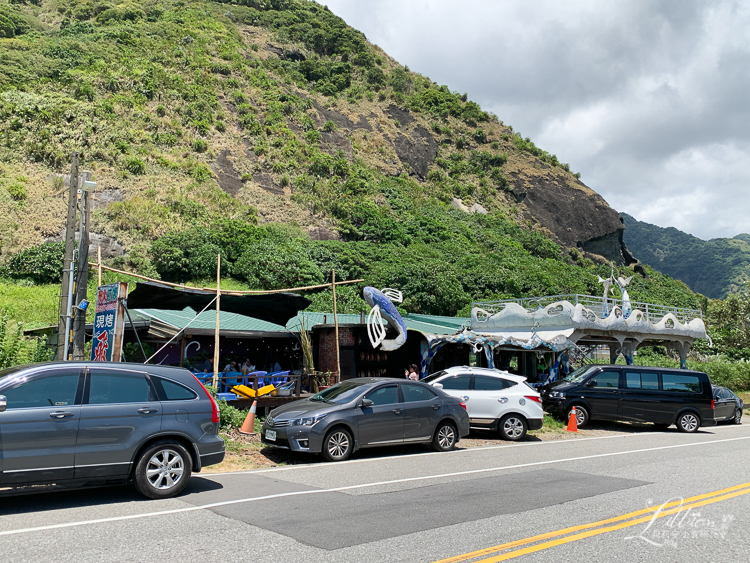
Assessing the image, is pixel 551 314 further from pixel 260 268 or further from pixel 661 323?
pixel 260 268

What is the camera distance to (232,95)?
63906mm

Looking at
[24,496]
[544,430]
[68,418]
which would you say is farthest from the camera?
[544,430]

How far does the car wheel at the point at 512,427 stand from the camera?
→ 1400cm

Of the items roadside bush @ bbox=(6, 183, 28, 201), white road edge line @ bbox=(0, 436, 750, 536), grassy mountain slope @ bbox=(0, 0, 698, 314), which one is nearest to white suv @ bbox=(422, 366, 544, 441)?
white road edge line @ bbox=(0, 436, 750, 536)

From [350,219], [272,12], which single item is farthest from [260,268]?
[272,12]

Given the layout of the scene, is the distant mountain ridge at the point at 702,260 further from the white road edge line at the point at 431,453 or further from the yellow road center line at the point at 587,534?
the yellow road center line at the point at 587,534

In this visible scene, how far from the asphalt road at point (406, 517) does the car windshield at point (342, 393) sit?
1253 mm

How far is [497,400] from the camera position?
1391 cm

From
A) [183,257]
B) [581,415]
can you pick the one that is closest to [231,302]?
[581,415]

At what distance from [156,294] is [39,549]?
40.4ft

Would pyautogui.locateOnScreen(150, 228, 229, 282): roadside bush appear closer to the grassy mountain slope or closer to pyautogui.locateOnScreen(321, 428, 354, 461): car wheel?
the grassy mountain slope

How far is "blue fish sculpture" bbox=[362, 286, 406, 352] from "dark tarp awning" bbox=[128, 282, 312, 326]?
1.99 meters

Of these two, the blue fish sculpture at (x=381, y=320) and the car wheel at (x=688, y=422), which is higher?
the blue fish sculpture at (x=381, y=320)

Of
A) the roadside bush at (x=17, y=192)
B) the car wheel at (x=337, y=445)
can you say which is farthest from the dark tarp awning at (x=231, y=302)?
the roadside bush at (x=17, y=192)
